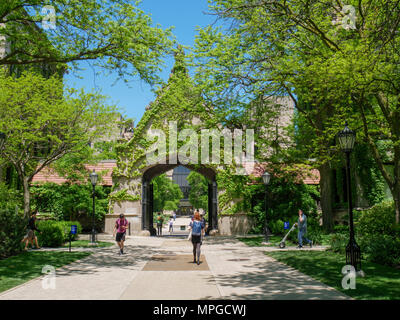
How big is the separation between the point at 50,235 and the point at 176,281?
1139 centimetres

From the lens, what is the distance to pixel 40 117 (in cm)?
2148

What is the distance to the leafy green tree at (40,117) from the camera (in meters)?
21.4

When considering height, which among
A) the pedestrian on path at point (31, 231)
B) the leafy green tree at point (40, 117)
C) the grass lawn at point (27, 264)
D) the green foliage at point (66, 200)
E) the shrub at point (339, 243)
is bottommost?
the grass lawn at point (27, 264)

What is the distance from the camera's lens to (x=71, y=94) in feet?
81.5

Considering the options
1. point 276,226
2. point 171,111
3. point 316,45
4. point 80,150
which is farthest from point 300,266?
point 80,150

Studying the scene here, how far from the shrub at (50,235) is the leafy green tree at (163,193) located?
3160cm

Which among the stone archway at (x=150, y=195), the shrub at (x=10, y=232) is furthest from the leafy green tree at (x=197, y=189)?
the shrub at (x=10, y=232)

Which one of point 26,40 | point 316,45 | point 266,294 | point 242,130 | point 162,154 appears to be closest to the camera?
point 266,294

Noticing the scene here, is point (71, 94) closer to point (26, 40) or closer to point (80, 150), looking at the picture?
point (80, 150)

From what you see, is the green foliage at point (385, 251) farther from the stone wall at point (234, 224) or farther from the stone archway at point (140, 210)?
the stone archway at point (140, 210)

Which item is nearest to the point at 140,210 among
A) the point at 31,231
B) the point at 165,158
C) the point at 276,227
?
the point at 165,158

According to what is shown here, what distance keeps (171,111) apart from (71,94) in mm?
6800

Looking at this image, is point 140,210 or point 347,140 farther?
point 140,210

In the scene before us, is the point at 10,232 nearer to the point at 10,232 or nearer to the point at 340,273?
the point at 10,232
